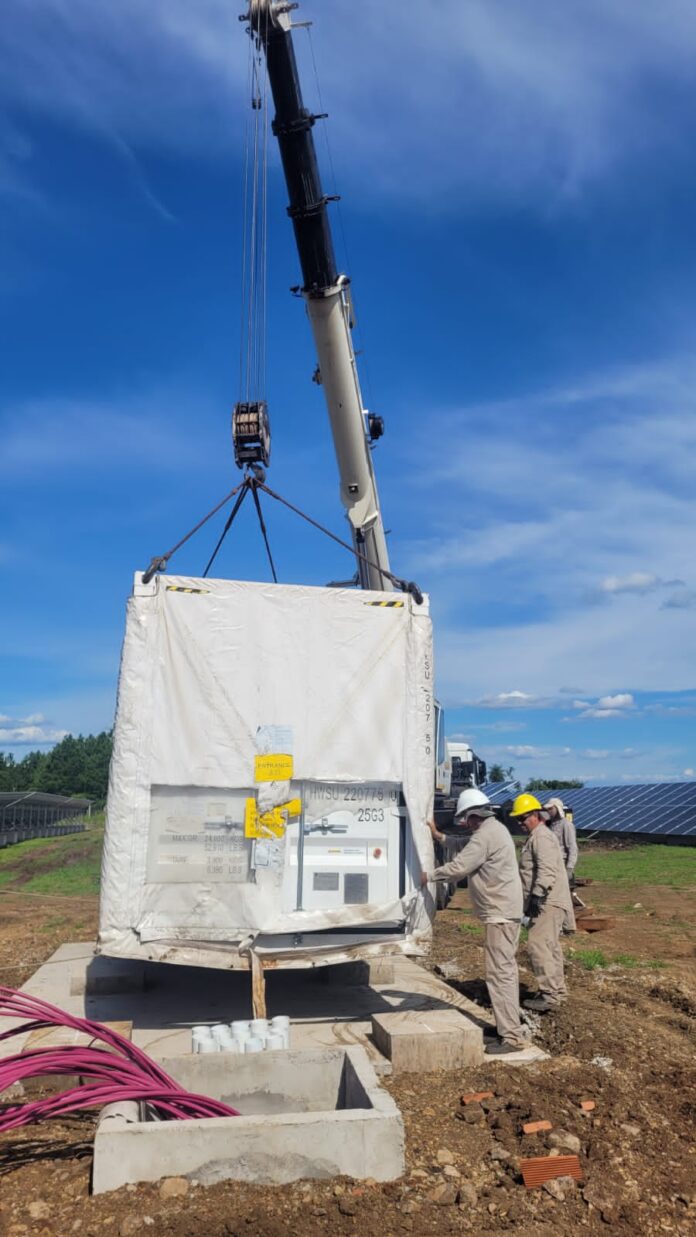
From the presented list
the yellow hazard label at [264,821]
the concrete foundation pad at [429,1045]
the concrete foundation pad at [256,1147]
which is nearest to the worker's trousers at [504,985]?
the concrete foundation pad at [429,1045]

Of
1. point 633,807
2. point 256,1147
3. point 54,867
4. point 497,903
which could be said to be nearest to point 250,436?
point 497,903

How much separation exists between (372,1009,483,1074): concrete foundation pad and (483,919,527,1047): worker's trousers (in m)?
0.35

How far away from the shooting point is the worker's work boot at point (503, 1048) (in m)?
6.62

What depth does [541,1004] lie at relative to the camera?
7715 mm

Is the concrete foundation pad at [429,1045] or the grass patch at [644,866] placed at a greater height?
the grass patch at [644,866]

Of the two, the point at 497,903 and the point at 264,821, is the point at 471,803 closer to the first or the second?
the point at 497,903

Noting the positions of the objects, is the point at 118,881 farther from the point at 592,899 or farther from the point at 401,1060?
the point at 592,899

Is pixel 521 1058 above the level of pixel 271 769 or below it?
below

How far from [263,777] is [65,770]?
9236 centimetres

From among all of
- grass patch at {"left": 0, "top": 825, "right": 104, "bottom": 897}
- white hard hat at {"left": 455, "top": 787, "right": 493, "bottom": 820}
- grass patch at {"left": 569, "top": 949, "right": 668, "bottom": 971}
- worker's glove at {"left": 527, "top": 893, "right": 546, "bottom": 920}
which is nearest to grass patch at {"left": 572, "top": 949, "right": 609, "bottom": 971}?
grass patch at {"left": 569, "top": 949, "right": 668, "bottom": 971}

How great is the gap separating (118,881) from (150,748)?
3.11ft

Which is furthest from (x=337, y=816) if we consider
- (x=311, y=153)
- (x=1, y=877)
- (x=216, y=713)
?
(x=1, y=877)

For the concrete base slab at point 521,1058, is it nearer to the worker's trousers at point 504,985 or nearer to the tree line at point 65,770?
the worker's trousers at point 504,985

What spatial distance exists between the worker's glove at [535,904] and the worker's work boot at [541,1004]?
67 centimetres
